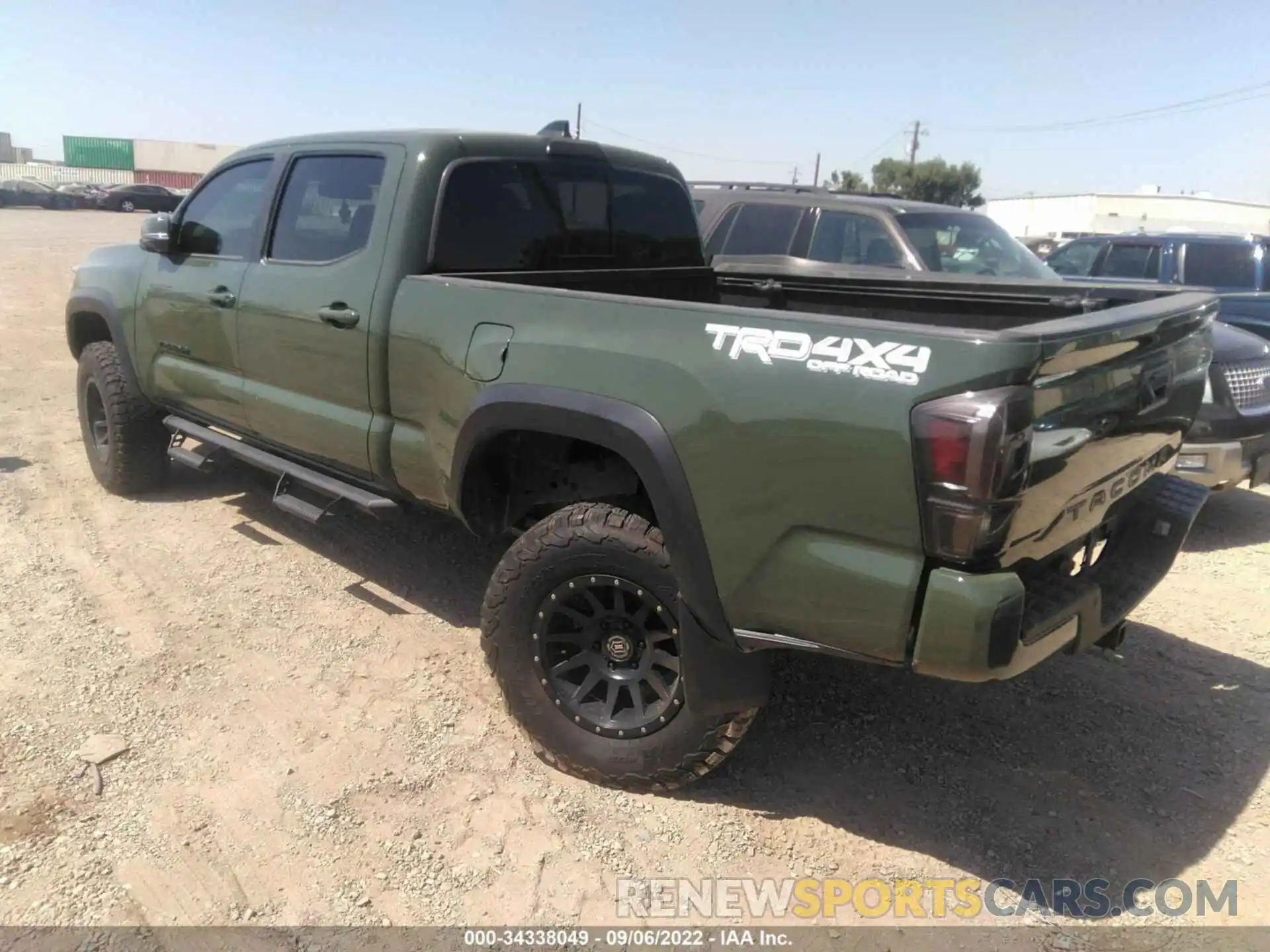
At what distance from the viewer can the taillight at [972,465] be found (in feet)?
6.70

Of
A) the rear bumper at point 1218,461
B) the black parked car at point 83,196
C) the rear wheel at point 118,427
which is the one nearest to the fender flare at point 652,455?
the rear wheel at point 118,427

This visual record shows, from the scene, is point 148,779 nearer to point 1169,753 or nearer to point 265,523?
point 265,523

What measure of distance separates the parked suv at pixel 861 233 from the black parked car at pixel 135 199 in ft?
122

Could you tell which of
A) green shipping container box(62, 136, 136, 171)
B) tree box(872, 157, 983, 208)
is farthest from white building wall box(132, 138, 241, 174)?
tree box(872, 157, 983, 208)

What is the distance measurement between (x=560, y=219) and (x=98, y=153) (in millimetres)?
79708

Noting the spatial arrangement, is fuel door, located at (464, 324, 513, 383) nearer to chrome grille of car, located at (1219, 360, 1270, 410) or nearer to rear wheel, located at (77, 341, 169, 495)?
rear wheel, located at (77, 341, 169, 495)

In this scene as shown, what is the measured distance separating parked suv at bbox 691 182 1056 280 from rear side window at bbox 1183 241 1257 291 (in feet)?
5.49

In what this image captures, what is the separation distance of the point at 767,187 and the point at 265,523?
4.98 metres

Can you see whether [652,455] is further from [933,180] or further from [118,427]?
[933,180]

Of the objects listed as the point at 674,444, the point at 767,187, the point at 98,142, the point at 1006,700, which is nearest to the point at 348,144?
the point at 674,444

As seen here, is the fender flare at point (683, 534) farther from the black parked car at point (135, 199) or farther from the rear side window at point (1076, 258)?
the black parked car at point (135, 199)

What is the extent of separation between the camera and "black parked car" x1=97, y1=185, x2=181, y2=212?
38.4 m

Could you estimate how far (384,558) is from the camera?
4.72m

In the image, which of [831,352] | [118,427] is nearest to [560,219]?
[831,352]
